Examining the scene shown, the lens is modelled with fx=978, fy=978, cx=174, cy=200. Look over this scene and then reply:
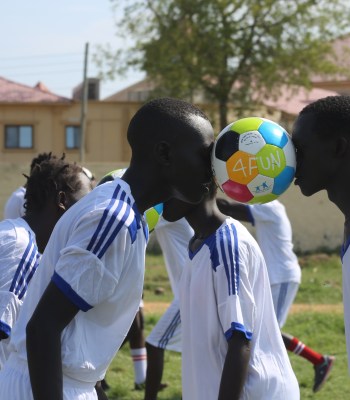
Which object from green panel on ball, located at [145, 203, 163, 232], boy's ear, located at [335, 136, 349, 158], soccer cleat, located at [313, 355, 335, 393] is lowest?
soccer cleat, located at [313, 355, 335, 393]

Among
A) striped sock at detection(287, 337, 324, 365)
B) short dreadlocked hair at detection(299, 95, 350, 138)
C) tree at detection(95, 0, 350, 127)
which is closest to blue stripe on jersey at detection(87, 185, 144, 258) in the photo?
short dreadlocked hair at detection(299, 95, 350, 138)

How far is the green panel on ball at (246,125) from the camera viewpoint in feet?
11.7

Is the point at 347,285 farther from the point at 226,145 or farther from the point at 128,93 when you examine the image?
the point at 128,93

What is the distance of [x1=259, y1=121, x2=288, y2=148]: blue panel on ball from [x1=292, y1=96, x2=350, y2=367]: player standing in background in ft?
0.18

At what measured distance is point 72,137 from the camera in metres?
45.2

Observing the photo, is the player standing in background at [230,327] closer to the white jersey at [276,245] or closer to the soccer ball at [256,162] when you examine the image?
the soccer ball at [256,162]

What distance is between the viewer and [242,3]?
3644cm

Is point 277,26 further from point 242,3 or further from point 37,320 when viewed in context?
point 37,320

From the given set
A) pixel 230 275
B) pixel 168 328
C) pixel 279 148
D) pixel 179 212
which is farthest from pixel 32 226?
pixel 168 328

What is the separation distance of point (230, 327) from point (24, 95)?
140 ft

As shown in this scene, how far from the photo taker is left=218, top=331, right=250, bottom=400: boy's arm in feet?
11.8

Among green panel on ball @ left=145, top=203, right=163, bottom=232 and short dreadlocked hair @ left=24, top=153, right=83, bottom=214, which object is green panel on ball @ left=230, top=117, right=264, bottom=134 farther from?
green panel on ball @ left=145, top=203, right=163, bottom=232

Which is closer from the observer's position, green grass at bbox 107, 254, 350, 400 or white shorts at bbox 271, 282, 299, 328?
green grass at bbox 107, 254, 350, 400

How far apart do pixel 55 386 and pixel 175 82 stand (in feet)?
107
